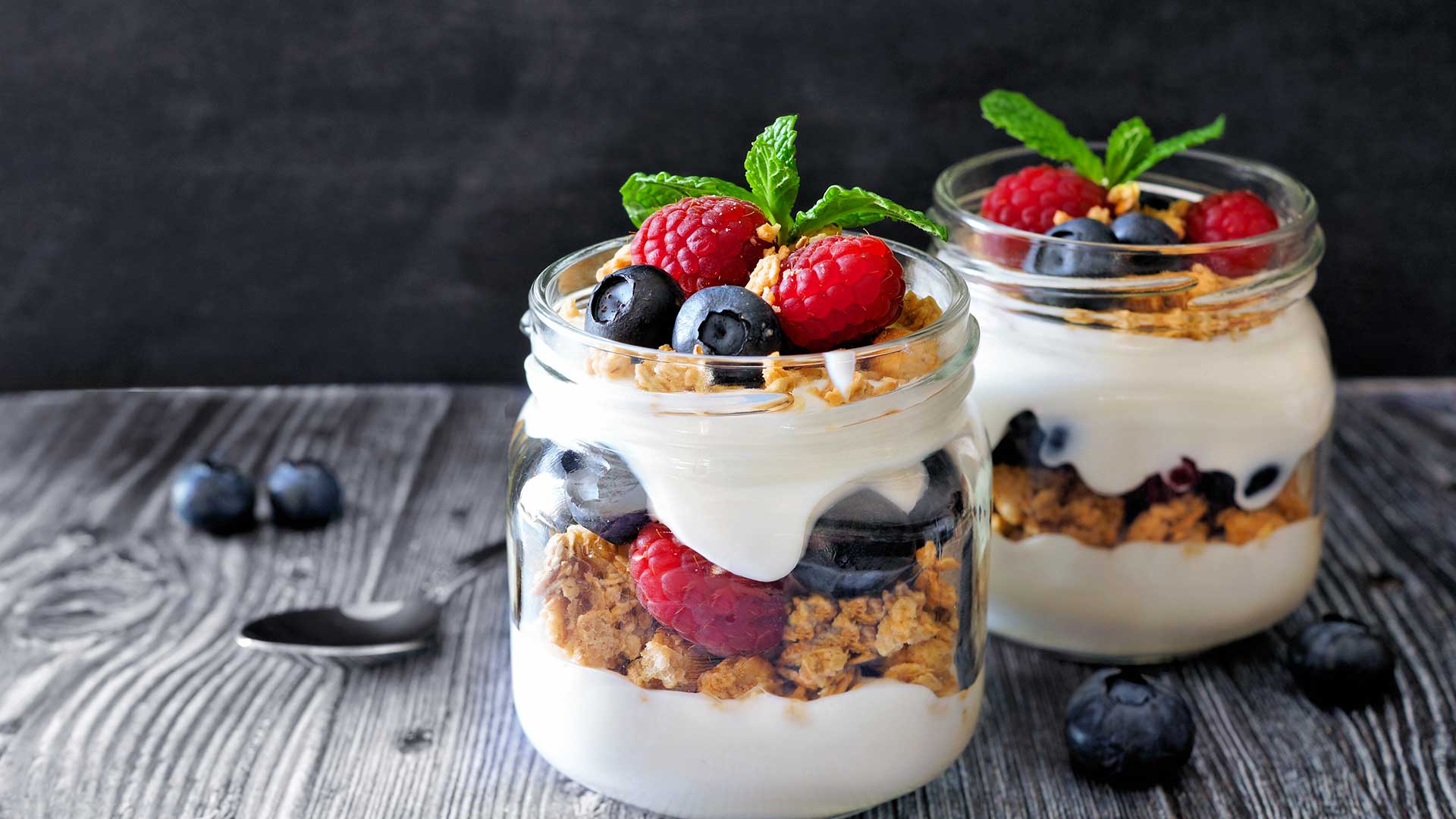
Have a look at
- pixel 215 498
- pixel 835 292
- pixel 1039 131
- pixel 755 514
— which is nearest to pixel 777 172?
pixel 835 292

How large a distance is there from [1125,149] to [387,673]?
0.79 metres

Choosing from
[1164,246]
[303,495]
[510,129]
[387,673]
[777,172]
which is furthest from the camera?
[510,129]

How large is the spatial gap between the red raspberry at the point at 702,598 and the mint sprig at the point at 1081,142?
1.80ft

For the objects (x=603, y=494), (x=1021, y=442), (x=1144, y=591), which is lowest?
(x=1144, y=591)

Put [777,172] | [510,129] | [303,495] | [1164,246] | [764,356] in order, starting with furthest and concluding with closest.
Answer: [510,129], [303,495], [1164,246], [777,172], [764,356]

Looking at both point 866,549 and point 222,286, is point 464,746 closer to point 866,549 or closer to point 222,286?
point 866,549

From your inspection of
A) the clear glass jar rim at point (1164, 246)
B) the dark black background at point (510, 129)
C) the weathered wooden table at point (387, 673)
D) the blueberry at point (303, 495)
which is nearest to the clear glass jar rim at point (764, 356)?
the clear glass jar rim at point (1164, 246)

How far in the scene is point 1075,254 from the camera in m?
1.05

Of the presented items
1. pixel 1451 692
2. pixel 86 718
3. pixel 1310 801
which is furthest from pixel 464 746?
pixel 1451 692

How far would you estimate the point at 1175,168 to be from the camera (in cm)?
129

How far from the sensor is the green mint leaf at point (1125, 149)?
1178 millimetres

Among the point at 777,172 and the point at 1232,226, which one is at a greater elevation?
the point at 777,172

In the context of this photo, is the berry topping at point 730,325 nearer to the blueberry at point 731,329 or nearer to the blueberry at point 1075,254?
the blueberry at point 731,329

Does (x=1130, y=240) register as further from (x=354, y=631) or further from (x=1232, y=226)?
(x=354, y=631)
